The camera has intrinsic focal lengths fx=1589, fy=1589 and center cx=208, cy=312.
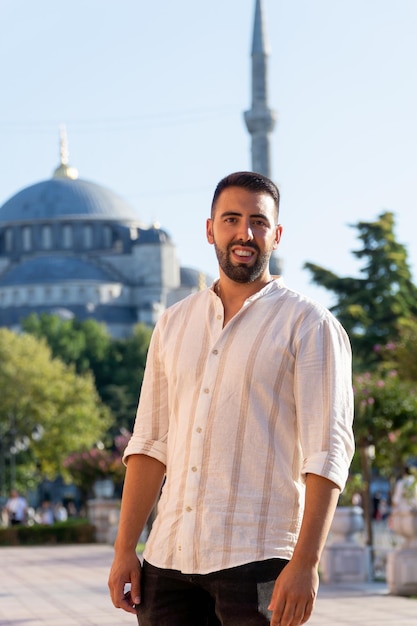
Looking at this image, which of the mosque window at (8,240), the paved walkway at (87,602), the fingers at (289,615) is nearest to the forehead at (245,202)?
the fingers at (289,615)

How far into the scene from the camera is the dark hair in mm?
3756

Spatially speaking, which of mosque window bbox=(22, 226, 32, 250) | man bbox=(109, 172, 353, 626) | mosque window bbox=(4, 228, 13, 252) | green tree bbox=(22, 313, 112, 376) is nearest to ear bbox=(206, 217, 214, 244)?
man bbox=(109, 172, 353, 626)

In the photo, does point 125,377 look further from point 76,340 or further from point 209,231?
point 209,231

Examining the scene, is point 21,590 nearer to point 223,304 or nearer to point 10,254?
point 223,304

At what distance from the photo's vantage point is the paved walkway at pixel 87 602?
33.2ft

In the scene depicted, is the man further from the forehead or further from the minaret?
the minaret

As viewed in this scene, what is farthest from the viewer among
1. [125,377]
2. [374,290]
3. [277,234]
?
[125,377]

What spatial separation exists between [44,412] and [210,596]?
51524 mm

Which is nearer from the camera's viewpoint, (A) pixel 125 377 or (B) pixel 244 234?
(B) pixel 244 234

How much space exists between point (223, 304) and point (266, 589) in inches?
28.3

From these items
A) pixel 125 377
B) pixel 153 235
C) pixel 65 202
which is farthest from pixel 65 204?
pixel 125 377

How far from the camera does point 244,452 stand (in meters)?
3.57

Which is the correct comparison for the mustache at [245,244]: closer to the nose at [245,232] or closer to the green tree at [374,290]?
the nose at [245,232]

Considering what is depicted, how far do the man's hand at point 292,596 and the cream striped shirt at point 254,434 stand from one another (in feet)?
0.46
